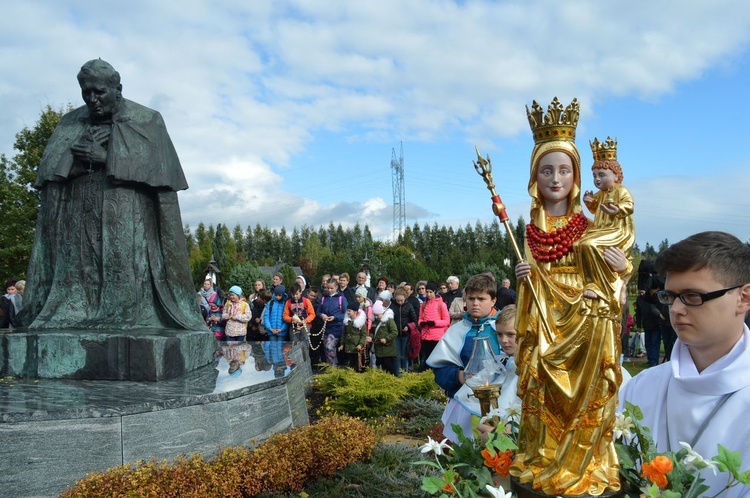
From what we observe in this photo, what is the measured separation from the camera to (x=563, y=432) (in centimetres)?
236

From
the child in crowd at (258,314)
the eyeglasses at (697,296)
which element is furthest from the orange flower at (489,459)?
the child in crowd at (258,314)

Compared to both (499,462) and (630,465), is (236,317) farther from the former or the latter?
(630,465)

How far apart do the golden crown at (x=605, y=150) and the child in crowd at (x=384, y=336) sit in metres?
8.02

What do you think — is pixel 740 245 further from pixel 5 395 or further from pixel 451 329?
pixel 5 395

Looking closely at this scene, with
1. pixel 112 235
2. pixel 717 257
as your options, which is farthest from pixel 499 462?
pixel 112 235

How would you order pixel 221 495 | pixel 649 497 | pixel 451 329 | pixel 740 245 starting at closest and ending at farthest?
pixel 649 497
pixel 740 245
pixel 221 495
pixel 451 329

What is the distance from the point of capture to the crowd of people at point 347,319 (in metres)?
11.0

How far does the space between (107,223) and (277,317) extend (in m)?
5.54

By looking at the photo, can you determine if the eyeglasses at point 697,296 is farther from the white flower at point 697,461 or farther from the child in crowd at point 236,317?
the child in crowd at point 236,317

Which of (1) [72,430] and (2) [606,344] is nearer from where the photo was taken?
(2) [606,344]

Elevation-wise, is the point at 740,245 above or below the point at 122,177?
below

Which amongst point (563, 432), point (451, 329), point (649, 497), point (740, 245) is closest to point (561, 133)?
point (740, 245)

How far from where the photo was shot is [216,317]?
11.8 metres

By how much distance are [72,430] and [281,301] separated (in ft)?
23.8
